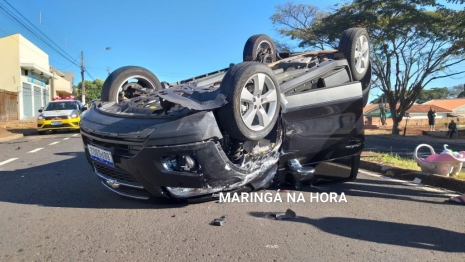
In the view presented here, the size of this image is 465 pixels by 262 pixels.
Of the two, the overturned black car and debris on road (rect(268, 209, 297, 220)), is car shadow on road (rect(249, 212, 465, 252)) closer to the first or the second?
debris on road (rect(268, 209, 297, 220))

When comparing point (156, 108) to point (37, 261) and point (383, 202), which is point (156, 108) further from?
point (383, 202)

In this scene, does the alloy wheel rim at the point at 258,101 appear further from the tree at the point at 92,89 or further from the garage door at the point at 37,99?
the tree at the point at 92,89

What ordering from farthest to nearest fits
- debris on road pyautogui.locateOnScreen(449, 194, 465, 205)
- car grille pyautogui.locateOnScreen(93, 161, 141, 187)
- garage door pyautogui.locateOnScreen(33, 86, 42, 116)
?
garage door pyautogui.locateOnScreen(33, 86, 42, 116) < debris on road pyautogui.locateOnScreen(449, 194, 465, 205) < car grille pyautogui.locateOnScreen(93, 161, 141, 187)

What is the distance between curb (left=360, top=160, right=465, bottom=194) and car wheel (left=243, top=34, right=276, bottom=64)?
8.26ft

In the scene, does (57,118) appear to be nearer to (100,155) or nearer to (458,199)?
(100,155)

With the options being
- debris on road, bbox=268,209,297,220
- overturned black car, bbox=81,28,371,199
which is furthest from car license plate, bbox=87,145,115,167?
debris on road, bbox=268,209,297,220

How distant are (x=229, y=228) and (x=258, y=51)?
3.34 metres

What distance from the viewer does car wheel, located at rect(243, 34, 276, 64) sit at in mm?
5727

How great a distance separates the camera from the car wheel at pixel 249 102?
3.38m

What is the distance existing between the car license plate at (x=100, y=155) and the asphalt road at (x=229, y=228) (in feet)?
1.67

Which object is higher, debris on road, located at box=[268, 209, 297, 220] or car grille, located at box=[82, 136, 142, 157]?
car grille, located at box=[82, 136, 142, 157]

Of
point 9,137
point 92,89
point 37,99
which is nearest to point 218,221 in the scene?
point 9,137

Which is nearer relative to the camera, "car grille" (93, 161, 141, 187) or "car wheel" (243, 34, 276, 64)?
"car grille" (93, 161, 141, 187)

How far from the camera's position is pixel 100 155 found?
12.1 ft
